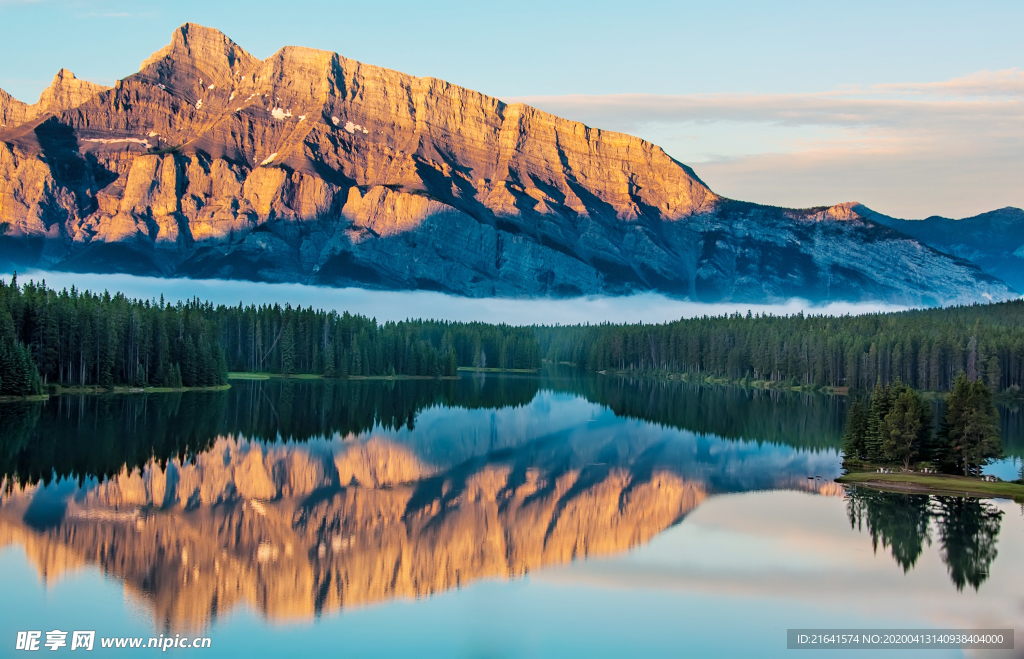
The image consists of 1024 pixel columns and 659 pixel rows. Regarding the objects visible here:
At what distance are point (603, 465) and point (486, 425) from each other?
3333 centimetres

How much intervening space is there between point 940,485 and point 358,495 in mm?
37883

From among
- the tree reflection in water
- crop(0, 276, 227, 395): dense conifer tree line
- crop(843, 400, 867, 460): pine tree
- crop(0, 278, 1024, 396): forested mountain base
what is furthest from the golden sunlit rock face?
crop(0, 278, 1024, 396): forested mountain base

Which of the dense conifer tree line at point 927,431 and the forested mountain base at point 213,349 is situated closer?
the dense conifer tree line at point 927,431

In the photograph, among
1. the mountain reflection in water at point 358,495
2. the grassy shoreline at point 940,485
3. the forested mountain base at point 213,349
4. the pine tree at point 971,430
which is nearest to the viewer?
the mountain reflection in water at point 358,495

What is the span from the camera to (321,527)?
51.9 meters

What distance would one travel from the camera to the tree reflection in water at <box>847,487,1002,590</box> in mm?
46312

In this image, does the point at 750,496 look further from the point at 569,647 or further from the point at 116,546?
the point at 116,546

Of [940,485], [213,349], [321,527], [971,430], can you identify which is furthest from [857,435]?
[213,349]

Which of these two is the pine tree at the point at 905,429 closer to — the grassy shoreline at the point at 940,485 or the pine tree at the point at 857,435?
the grassy shoreline at the point at 940,485

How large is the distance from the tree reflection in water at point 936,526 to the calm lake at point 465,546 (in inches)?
7.9

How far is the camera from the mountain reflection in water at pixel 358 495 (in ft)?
142

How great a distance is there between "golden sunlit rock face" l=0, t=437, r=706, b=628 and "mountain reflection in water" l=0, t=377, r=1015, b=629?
0.52 ft

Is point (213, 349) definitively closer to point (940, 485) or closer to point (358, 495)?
point (358, 495)

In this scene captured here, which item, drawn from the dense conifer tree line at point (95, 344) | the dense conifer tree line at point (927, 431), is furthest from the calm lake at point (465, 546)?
the dense conifer tree line at point (95, 344)
